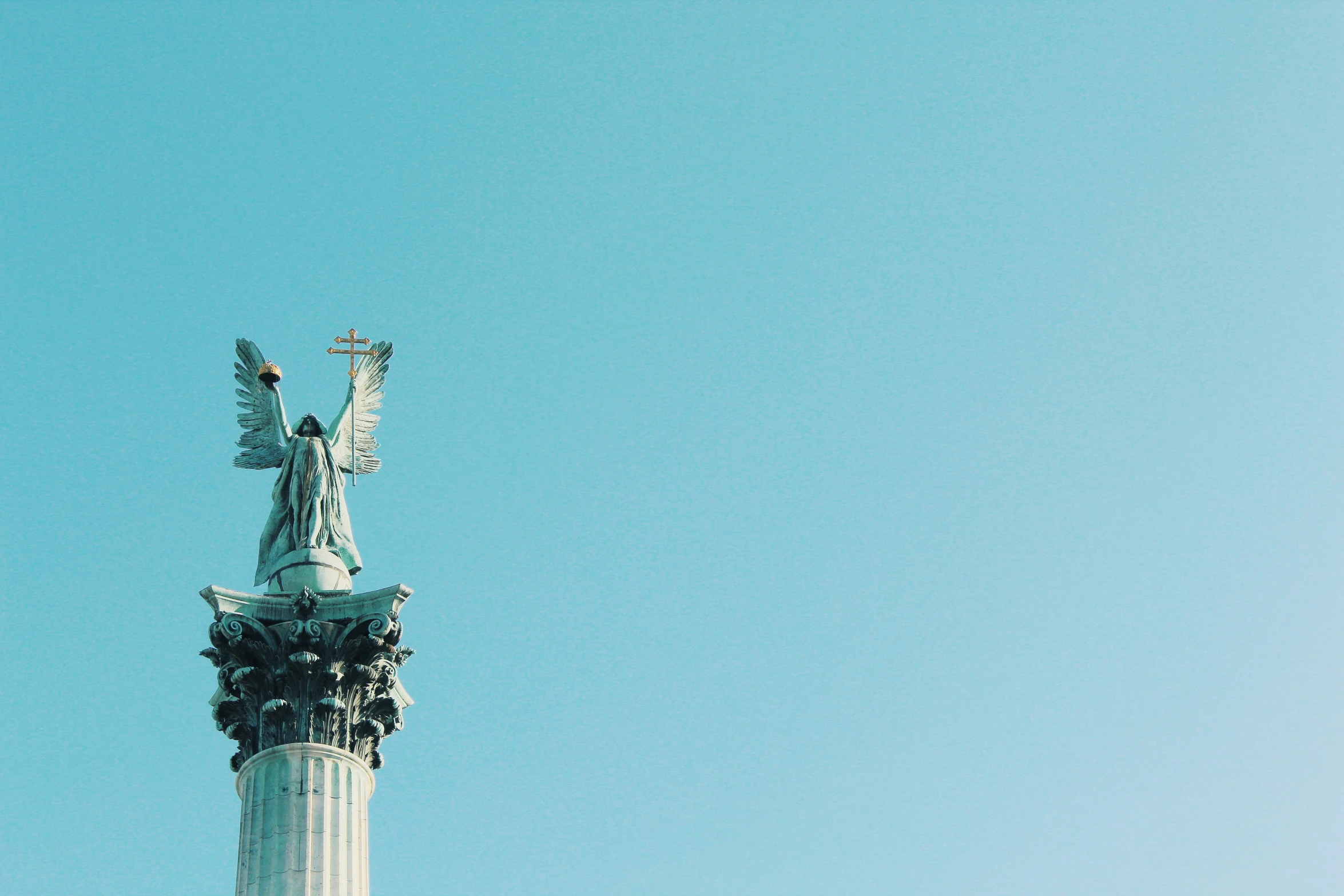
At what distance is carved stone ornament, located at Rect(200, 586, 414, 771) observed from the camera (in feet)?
87.6

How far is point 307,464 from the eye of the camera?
99.5ft

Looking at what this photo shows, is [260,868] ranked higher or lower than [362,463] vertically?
lower

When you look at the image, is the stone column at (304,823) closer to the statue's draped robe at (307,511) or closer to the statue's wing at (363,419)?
the statue's draped robe at (307,511)

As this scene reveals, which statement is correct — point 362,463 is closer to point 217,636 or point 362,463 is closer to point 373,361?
point 373,361

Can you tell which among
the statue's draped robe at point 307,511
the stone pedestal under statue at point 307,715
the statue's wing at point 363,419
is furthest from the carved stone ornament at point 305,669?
the statue's wing at point 363,419

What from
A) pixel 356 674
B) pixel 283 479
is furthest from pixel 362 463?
pixel 356 674

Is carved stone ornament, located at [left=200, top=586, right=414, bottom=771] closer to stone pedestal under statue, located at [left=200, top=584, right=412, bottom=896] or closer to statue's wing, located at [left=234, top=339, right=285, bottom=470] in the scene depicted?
stone pedestal under statue, located at [left=200, top=584, right=412, bottom=896]

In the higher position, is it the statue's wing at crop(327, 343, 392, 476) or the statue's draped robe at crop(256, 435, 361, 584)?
the statue's wing at crop(327, 343, 392, 476)

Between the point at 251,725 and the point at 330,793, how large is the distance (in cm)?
161

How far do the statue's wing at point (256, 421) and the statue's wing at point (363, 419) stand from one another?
0.94 meters

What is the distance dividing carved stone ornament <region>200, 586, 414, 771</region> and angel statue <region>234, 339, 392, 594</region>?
3.35 feet

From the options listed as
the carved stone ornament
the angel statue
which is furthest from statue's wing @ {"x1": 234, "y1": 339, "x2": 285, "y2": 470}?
the carved stone ornament

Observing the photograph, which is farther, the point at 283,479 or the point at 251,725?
the point at 283,479

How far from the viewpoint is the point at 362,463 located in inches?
1246
